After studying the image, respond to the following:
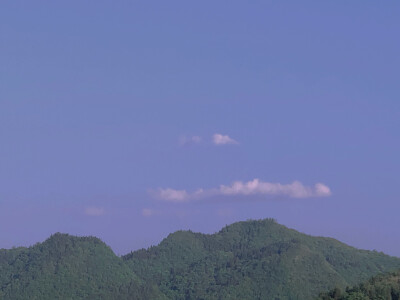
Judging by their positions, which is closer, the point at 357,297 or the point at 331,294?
the point at 357,297

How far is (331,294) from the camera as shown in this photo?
451ft

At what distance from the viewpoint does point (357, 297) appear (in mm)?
122750

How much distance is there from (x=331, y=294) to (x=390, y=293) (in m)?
11.5

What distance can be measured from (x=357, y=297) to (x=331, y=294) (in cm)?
1501

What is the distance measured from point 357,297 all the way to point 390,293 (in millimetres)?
10211

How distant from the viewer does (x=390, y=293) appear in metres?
130
